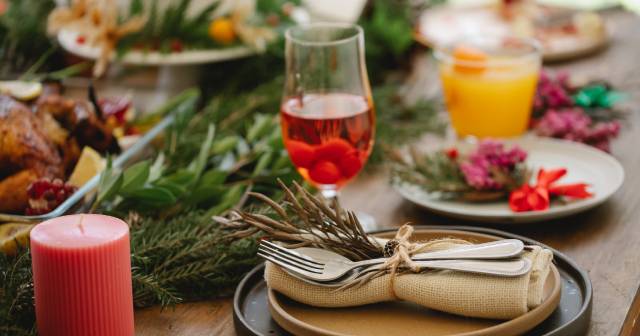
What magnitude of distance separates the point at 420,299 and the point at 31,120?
66 centimetres

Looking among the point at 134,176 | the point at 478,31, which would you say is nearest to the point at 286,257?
the point at 134,176

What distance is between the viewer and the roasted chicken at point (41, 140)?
3.85 feet

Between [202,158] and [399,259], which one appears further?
[202,158]

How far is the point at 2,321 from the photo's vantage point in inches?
34.1

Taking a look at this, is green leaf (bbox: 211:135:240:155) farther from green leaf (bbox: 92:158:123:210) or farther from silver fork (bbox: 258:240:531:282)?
silver fork (bbox: 258:240:531:282)

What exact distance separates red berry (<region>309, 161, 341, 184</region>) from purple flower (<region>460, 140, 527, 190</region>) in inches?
8.3

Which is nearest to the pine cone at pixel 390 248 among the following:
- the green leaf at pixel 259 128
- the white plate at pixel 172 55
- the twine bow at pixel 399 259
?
the twine bow at pixel 399 259

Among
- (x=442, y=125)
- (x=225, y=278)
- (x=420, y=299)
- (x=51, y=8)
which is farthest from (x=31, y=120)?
(x=51, y=8)

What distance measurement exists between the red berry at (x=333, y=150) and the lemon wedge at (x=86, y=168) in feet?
1.07

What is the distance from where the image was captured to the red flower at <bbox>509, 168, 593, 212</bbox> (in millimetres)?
1220

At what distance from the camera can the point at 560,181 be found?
133 cm

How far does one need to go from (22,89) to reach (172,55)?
43 centimetres

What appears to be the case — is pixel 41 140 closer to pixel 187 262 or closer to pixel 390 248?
pixel 187 262

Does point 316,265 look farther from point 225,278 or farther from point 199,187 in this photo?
point 199,187
